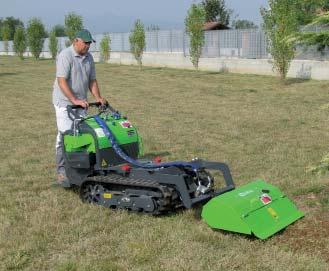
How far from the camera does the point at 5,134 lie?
419 inches

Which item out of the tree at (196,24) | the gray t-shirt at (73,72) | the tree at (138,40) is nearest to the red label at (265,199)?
the gray t-shirt at (73,72)

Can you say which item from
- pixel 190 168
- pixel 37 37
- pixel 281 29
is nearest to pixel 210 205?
pixel 190 168

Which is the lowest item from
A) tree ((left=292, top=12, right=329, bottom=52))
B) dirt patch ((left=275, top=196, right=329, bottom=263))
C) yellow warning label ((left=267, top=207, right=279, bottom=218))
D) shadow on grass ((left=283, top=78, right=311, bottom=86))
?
dirt patch ((left=275, top=196, right=329, bottom=263))

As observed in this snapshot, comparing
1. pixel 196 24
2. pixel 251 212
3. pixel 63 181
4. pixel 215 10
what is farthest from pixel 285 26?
pixel 215 10

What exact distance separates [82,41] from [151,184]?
2.06m

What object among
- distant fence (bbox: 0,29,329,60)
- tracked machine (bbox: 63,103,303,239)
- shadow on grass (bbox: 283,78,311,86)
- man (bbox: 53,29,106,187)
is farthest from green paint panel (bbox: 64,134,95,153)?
distant fence (bbox: 0,29,329,60)

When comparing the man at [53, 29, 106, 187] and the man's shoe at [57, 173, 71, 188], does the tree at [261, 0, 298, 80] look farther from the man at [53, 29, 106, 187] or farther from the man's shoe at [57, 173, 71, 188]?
the man's shoe at [57, 173, 71, 188]

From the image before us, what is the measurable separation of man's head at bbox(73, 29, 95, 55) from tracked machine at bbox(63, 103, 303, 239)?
2.24 ft

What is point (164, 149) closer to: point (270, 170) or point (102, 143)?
point (270, 170)

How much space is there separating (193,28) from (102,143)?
865 inches

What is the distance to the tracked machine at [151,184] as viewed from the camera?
15.7 feet

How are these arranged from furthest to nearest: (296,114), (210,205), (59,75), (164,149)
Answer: (296,114)
(164,149)
(59,75)
(210,205)

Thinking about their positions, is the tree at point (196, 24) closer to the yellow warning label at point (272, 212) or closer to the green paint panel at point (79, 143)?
the green paint panel at point (79, 143)

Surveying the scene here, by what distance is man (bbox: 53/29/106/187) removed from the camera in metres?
6.17
